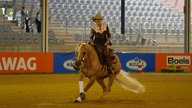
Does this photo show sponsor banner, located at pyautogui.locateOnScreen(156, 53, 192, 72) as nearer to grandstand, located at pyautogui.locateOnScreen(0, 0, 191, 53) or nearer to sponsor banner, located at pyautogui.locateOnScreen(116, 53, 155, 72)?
sponsor banner, located at pyautogui.locateOnScreen(116, 53, 155, 72)

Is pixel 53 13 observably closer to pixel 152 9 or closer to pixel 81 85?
pixel 152 9

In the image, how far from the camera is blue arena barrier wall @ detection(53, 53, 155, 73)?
76.7 feet

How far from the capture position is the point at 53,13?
31875 millimetres

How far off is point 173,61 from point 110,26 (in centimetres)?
791

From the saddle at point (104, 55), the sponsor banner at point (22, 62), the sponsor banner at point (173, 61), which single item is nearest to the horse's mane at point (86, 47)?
the saddle at point (104, 55)

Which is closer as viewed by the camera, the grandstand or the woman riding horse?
the woman riding horse

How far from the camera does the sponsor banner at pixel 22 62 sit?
72.3 ft

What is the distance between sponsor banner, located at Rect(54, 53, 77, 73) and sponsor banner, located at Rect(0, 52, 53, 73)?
71 cm

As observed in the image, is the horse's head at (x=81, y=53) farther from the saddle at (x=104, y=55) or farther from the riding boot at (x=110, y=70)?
the riding boot at (x=110, y=70)

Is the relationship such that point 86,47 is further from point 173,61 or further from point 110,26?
point 110,26

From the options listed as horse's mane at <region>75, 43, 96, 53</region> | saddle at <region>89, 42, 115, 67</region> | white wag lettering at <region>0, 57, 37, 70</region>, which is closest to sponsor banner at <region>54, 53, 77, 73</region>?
white wag lettering at <region>0, 57, 37, 70</region>

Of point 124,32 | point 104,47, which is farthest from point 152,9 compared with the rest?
point 104,47

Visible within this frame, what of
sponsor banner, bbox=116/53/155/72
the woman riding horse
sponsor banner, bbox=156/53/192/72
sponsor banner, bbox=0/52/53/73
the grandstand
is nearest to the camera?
the woman riding horse

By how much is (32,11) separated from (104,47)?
20.9 metres
